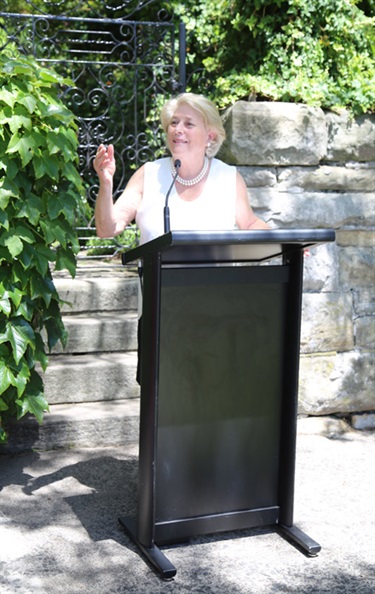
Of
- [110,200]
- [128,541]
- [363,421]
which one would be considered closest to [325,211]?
[363,421]

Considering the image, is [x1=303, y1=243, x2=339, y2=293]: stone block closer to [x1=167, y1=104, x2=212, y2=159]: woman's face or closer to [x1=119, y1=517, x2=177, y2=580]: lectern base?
[x1=167, y1=104, x2=212, y2=159]: woman's face

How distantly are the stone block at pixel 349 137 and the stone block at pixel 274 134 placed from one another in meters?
0.06

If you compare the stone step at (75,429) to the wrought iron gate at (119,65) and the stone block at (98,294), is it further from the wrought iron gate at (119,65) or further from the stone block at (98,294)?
the wrought iron gate at (119,65)

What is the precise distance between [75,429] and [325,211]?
1853 millimetres

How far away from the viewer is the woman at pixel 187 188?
11.0 ft

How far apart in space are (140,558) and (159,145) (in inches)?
159

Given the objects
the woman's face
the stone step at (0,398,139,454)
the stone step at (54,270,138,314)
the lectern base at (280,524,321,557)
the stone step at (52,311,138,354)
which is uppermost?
the woman's face

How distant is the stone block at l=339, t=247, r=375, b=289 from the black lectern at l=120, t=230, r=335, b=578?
1525 millimetres

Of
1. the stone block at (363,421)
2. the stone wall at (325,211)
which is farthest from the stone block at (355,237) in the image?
the stone block at (363,421)

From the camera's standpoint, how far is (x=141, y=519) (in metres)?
3.16

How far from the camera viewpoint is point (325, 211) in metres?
4.71

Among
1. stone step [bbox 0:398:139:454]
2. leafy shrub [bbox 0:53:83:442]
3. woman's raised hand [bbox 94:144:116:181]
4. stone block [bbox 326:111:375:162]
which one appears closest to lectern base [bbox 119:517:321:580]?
A: leafy shrub [bbox 0:53:83:442]

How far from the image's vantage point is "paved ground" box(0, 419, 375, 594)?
2.95 m

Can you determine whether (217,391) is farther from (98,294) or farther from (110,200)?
(98,294)
